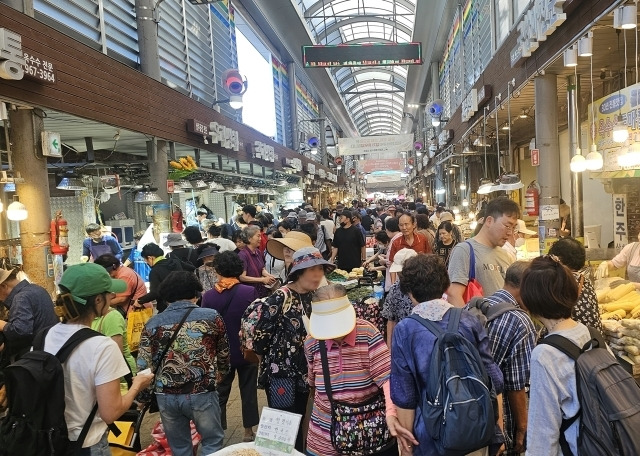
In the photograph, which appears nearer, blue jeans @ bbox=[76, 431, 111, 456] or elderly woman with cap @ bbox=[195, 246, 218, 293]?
blue jeans @ bbox=[76, 431, 111, 456]

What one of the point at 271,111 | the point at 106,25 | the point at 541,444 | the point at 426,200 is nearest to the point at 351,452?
the point at 541,444

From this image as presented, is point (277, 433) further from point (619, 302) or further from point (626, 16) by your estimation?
point (626, 16)

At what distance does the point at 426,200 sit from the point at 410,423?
113ft

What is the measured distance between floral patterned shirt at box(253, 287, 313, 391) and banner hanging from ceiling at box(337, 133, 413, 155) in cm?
2625

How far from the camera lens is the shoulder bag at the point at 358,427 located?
8.29 ft

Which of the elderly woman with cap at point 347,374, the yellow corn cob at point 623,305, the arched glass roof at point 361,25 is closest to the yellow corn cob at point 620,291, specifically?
the yellow corn cob at point 623,305

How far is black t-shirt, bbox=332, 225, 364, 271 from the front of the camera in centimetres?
923

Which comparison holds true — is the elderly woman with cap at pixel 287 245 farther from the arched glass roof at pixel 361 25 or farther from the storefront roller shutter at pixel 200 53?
the arched glass roof at pixel 361 25

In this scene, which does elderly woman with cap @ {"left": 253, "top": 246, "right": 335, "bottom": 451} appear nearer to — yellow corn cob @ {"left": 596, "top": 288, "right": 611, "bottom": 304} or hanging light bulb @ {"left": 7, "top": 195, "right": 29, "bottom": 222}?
hanging light bulb @ {"left": 7, "top": 195, "right": 29, "bottom": 222}

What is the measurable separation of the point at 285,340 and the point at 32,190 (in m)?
4.11

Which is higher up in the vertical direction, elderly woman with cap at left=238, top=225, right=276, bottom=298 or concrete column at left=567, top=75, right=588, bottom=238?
concrete column at left=567, top=75, right=588, bottom=238

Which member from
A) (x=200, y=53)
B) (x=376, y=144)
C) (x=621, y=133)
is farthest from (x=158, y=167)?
(x=376, y=144)

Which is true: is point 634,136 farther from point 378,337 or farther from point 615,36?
point 378,337

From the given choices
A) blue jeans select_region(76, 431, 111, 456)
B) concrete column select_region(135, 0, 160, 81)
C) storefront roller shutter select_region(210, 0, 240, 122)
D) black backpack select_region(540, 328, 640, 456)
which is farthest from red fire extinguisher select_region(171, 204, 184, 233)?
black backpack select_region(540, 328, 640, 456)
